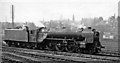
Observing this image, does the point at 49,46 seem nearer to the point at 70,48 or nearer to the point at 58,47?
the point at 58,47

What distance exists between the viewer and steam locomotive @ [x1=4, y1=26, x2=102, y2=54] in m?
13.8

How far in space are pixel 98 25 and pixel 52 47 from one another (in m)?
29.4

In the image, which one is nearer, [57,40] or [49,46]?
[57,40]

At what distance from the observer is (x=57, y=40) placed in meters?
15.1

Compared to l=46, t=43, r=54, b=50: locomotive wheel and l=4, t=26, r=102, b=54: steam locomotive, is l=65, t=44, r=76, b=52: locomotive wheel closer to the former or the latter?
l=4, t=26, r=102, b=54: steam locomotive

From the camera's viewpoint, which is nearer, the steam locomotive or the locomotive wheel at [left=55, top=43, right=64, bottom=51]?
the steam locomotive

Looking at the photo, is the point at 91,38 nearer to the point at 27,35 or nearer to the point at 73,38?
the point at 73,38

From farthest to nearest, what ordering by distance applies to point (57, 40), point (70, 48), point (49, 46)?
point (49, 46), point (57, 40), point (70, 48)

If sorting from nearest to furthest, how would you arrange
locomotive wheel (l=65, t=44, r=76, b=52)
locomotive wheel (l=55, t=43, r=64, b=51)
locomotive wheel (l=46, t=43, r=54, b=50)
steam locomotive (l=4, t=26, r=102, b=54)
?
steam locomotive (l=4, t=26, r=102, b=54) < locomotive wheel (l=65, t=44, r=76, b=52) < locomotive wheel (l=55, t=43, r=64, b=51) < locomotive wheel (l=46, t=43, r=54, b=50)

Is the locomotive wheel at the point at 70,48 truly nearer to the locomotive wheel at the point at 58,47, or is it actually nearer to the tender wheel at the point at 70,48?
the tender wheel at the point at 70,48

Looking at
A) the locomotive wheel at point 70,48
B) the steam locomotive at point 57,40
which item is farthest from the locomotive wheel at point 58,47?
the locomotive wheel at point 70,48

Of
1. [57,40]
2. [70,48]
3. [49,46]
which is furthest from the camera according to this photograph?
[49,46]

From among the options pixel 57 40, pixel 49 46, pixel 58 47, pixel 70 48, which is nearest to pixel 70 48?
pixel 70 48

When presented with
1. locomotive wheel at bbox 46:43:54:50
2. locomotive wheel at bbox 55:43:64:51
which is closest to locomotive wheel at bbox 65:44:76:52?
locomotive wheel at bbox 55:43:64:51
